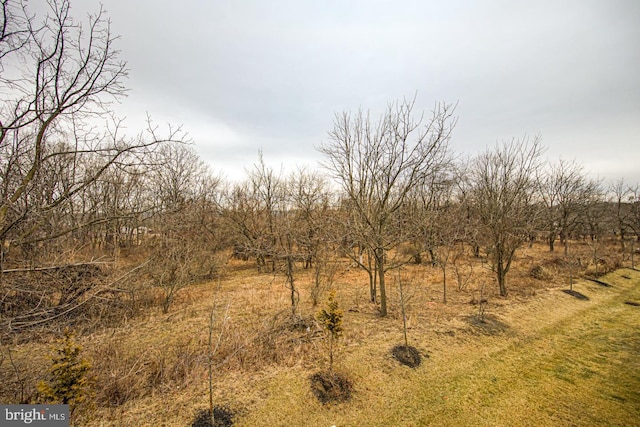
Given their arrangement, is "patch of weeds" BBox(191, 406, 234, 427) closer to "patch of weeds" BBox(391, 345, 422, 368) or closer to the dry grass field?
the dry grass field

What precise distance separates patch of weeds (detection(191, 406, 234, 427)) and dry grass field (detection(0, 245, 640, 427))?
9cm

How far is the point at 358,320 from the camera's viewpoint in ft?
24.3

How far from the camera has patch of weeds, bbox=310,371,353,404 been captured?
13.2 ft

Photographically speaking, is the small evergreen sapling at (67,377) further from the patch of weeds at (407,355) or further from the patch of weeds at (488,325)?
the patch of weeds at (488,325)

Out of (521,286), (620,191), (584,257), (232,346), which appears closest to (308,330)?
(232,346)

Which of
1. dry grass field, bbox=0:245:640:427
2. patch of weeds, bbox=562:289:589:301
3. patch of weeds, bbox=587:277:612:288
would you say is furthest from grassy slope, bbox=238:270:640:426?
patch of weeds, bbox=587:277:612:288

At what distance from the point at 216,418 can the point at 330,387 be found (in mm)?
1860

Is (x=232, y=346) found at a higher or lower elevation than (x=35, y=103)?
lower

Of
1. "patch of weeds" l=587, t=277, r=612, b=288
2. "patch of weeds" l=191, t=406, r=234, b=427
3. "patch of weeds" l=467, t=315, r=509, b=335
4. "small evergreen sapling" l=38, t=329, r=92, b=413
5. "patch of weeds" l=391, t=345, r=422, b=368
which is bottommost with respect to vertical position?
"patch of weeds" l=587, t=277, r=612, b=288

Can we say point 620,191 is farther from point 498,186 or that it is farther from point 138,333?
point 138,333

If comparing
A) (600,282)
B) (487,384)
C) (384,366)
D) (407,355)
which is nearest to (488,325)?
(487,384)

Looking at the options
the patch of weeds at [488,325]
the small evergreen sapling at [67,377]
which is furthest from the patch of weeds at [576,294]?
the small evergreen sapling at [67,377]

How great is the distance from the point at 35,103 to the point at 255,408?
591 centimetres

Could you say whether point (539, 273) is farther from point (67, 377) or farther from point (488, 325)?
point (67, 377)
